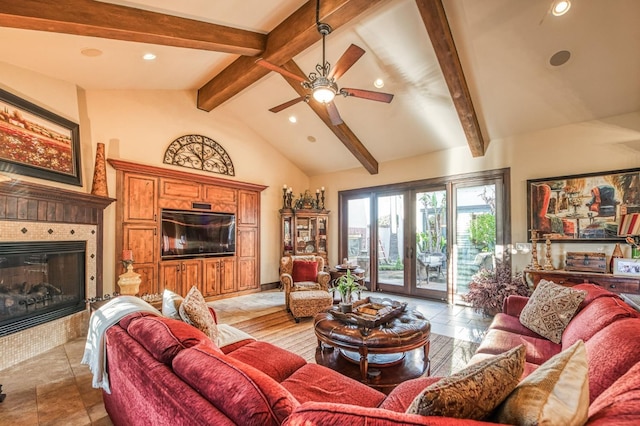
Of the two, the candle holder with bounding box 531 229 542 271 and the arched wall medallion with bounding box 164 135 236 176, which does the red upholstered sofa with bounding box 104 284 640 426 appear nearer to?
the candle holder with bounding box 531 229 542 271

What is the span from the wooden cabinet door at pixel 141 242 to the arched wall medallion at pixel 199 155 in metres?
1.27

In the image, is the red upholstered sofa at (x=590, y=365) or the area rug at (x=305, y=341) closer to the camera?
the red upholstered sofa at (x=590, y=365)

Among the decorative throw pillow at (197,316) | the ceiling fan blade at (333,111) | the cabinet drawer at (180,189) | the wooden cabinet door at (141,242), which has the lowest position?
the decorative throw pillow at (197,316)

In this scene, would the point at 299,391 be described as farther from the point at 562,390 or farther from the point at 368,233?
the point at 368,233

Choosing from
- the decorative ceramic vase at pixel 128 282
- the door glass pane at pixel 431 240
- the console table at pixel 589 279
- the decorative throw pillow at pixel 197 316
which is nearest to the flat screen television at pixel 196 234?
the decorative ceramic vase at pixel 128 282

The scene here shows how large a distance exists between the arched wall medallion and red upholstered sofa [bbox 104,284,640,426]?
4.25 meters

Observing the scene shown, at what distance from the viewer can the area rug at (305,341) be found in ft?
10.2

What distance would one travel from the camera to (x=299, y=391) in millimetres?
1704

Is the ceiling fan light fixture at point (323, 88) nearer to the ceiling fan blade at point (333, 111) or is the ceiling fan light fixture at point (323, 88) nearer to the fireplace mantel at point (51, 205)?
the ceiling fan blade at point (333, 111)

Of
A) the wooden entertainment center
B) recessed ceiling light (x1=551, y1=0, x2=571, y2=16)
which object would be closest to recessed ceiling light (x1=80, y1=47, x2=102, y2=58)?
the wooden entertainment center

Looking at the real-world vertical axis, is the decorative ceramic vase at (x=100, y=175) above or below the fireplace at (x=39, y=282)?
above

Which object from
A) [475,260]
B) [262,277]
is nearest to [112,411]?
[262,277]

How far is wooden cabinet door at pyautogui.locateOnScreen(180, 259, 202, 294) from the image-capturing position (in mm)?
5465

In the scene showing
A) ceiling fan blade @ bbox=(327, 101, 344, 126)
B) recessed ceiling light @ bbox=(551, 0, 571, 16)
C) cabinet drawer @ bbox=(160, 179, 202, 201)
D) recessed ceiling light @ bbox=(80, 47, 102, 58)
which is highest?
recessed ceiling light @ bbox=(551, 0, 571, 16)
